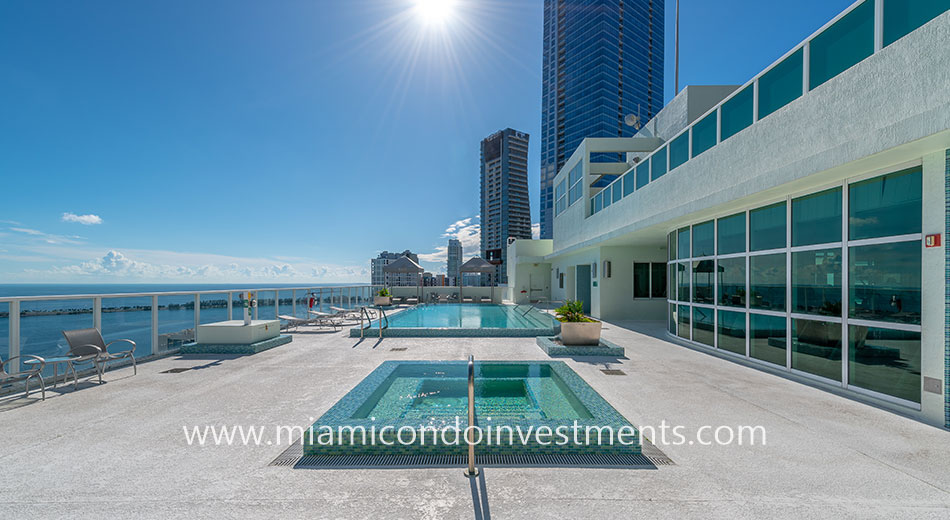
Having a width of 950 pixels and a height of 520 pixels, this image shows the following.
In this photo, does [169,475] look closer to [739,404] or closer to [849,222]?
[739,404]

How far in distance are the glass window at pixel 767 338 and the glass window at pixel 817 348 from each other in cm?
20

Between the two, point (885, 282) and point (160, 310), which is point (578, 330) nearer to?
point (885, 282)

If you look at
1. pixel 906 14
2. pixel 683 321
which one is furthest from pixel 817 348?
pixel 906 14

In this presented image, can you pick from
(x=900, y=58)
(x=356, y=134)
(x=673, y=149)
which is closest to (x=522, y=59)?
(x=356, y=134)

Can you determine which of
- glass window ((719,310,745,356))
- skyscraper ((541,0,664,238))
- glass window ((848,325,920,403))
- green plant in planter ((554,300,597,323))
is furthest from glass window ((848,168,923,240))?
skyscraper ((541,0,664,238))

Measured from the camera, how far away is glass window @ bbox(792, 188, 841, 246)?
462cm

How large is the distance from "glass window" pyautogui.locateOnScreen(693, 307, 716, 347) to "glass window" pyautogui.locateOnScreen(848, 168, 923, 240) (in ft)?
9.94

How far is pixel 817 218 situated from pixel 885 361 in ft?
6.47

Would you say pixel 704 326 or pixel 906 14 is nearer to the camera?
pixel 906 14

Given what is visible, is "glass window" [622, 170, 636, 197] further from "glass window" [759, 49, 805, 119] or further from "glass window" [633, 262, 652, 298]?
"glass window" [759, 49, 805, 119]

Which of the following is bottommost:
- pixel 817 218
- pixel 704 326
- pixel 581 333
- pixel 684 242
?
pixel 581 333

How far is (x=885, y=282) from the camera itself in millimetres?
4047

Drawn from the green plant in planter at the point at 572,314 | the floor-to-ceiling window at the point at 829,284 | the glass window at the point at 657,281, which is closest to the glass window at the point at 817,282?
the floor-to-ceiling window at the point at 829,284

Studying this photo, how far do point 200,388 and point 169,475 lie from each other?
253cm
